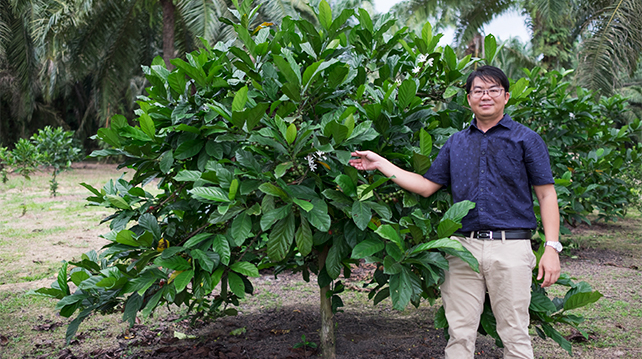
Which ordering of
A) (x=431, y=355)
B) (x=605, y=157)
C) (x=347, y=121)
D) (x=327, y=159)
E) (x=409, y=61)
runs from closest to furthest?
(x=347, y=121) → (x=327, y=159) → (x=409, y=61) → (x=431, y=355) → (x=605, y=157)

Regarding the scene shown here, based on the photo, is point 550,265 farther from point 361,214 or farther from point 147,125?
point 147,125

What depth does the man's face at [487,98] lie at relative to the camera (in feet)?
6.87

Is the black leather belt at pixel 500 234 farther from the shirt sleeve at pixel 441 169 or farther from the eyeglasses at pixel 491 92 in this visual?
the eyeglasses at pixel 491 92

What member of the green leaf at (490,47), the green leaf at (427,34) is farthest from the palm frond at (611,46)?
the green leaf at (427,34)

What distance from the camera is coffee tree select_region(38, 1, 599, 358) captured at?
183 cm

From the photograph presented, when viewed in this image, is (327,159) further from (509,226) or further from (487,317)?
(487,317)

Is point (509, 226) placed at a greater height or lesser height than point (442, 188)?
lesser

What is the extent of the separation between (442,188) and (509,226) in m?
0.37

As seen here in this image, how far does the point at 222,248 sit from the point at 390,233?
2.25 ft

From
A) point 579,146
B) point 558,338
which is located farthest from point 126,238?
point 579,146

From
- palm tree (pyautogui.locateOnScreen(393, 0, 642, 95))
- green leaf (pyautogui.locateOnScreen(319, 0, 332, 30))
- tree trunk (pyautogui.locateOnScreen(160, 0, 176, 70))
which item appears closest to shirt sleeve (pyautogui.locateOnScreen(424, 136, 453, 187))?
green leaf (pyautogui.locateOnScreen(319, 0, 332, 30))

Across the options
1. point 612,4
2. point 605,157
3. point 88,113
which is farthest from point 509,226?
point 88,113

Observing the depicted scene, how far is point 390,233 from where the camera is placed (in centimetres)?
178

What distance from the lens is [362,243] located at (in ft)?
6.19
